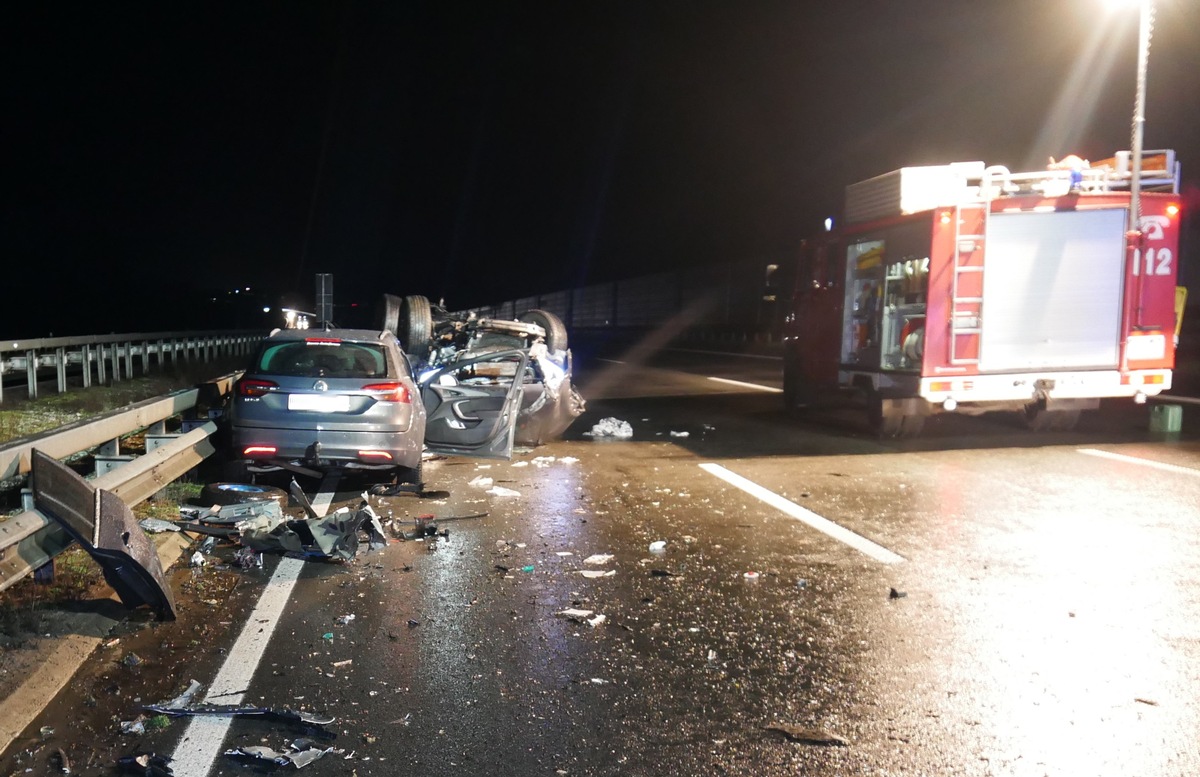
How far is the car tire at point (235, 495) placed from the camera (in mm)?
8102

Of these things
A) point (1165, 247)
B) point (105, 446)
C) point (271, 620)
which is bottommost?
point (271, 620)

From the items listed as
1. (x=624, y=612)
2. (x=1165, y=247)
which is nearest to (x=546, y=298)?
(x=1165, y=247)

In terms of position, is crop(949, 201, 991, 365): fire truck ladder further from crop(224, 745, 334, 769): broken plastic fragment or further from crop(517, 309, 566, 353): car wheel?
crop(224, 745, 334, 769): broken plastic fragment

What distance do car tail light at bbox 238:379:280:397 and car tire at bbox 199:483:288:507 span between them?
87 centimetres

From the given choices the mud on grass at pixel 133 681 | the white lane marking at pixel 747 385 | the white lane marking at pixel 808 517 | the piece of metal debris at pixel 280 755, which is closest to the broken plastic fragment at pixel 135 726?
the mud on grass at pixel 133 681

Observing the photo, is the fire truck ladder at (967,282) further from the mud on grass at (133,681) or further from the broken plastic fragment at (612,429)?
the mud on grass at (133,681)

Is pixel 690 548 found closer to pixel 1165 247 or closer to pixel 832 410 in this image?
pixel 1165 247

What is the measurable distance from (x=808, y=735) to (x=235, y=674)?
268 centimetres

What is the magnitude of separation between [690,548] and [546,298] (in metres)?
82.1

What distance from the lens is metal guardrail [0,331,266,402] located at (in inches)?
671

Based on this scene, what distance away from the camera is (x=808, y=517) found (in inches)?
329

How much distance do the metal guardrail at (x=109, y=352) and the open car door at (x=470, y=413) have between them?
29.0 feet

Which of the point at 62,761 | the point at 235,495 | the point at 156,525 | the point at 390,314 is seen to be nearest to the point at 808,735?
the point at 62,761

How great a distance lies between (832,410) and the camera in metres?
17.2
